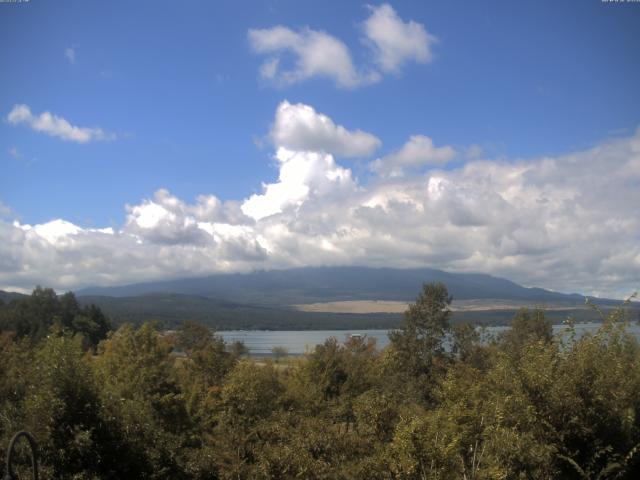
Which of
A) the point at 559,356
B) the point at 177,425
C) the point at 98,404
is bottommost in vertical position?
the point at 177,425

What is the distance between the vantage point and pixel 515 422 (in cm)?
1585

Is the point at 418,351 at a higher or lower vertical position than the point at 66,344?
lower

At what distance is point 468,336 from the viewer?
49.2 meters

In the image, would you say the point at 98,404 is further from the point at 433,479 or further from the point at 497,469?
the point at 497,469

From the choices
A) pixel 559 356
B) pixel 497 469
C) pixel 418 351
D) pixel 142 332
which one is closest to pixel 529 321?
pixel 418 351

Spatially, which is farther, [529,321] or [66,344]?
[529,321]

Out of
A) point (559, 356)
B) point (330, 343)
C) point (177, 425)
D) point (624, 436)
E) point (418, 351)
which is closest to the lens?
point (624, 436)

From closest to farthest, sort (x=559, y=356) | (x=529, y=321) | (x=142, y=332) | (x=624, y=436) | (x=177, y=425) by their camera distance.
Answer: (x=624, y=436), (x=559, y=356), (x=177, y=425), (x=142, y=332), (x=529, y=321)

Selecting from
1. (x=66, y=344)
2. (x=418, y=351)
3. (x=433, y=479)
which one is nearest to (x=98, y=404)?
(x=66, y=344)

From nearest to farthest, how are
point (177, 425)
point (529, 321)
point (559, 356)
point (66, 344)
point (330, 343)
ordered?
1. point (559, 356)
2. point (66, 344)
3. point (177, 425)
4. point (330, 343)
5. point (529, 321)

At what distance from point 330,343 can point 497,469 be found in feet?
132

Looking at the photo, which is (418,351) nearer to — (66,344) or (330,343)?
(330,343)

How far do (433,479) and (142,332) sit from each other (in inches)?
1519

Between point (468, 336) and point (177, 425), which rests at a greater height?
point (468, 336)
